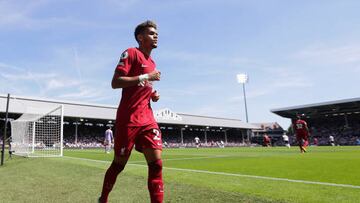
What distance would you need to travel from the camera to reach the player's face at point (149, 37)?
3678mm

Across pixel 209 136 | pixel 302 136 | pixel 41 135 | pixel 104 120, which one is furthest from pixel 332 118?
pixel 41 135

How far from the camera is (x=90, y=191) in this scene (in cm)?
525

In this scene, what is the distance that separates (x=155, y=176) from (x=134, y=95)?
0.93 metres

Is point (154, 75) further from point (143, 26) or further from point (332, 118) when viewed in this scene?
point (332, 118)

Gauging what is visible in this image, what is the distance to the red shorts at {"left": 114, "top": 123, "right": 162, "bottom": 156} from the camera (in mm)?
3348

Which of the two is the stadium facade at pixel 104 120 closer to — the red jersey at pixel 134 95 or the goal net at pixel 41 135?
the goal net at pixel 41 135

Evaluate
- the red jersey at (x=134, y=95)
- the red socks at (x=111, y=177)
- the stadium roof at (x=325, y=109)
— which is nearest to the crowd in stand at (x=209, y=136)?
the stadium roof at (x=325, y=109)

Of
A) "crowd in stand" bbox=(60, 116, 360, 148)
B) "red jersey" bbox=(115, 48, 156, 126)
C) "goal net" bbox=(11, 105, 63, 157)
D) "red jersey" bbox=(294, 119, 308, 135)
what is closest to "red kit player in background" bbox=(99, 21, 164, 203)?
"red jersey" bbox=(115, 48, 156, 126)

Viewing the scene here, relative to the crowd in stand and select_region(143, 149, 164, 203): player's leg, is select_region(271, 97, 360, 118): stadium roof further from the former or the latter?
select_region(143, 149, 164, 203): player's leg

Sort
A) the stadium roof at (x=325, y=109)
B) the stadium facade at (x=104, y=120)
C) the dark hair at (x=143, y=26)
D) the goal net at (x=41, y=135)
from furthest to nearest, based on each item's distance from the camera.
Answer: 1. the stadium roof at (x=325, y=109)
2. the stadium facade at (x=104, y=120)
3. the goal net at (x=41, y=135)
4. the dark hair at (x=143, y=26)

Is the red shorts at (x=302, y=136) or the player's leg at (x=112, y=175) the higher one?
the red shorts at (x=302, y=136)

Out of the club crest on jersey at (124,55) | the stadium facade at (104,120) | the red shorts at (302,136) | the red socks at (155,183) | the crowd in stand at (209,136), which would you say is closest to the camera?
the red socks at (155,183)

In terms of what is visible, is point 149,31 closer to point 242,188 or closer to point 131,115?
point 131,115

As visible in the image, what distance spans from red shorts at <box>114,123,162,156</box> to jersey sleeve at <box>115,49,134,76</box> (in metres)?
0.61
